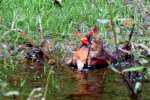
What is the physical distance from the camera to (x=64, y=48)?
6.50m

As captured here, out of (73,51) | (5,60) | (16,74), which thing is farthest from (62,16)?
(16,74)

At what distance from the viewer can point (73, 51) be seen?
6418 mm

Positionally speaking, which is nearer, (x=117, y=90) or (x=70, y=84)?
(x=117, y=90)

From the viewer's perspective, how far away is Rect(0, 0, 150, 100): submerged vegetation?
468 cm

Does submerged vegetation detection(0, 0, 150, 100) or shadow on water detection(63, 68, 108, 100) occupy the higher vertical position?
submerged vegetation detection(0, 0, 150, 100)

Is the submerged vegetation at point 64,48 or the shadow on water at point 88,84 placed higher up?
the submerged vegetation at point 64,48

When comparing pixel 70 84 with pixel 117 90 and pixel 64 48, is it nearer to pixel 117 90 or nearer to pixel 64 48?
pixel 117 90

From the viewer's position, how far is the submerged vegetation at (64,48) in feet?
15.4

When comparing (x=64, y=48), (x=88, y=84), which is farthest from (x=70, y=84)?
(x=64, y=48)

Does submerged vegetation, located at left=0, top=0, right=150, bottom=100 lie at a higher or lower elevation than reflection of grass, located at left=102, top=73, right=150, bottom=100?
higher

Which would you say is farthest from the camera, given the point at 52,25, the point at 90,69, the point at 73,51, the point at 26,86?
the point at 52,25

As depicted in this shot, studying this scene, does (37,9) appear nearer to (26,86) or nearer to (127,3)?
(127,3)

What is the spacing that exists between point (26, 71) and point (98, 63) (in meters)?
0.71

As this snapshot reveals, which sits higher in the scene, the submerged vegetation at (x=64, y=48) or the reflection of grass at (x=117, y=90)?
the submerged vegetation at (x=64, y=48)
